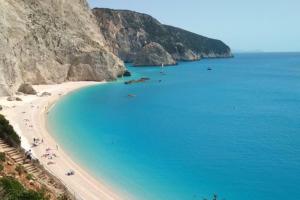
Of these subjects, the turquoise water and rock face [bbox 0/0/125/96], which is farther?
rock face [bbox 0/0/125/96]

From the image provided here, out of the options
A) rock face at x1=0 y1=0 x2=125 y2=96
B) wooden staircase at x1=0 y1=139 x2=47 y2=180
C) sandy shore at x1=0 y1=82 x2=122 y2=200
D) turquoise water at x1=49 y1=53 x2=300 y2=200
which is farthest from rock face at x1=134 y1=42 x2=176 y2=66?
wooden staircase at x1=0 y1=139 x2=47 y2=180

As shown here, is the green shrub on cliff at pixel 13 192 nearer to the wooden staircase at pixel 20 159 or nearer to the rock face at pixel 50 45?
the wooden staircase at pixel 20 159

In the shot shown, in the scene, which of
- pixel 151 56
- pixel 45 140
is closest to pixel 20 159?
pixel 45 140

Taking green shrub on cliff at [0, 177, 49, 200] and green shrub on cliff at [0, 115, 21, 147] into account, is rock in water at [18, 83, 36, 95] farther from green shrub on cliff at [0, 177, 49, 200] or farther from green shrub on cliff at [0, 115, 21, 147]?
green shrub on cliff at [0, 177, 49, 200]

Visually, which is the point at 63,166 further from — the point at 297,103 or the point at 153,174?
the point at 297,103

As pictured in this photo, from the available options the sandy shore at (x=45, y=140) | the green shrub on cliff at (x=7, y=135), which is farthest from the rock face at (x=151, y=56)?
the green shrub on cliff at (x=7, y=135)

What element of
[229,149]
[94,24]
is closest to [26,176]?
[229,149]
